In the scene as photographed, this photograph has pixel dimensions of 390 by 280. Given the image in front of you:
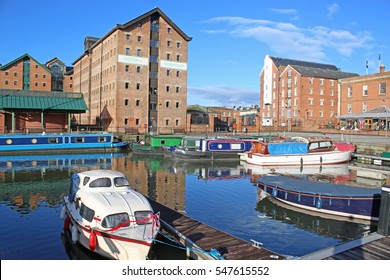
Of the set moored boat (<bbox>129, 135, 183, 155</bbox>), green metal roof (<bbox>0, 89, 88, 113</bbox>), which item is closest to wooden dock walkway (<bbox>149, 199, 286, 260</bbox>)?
moored boat (<bbox>129, 135, 183, 155</bbox>)

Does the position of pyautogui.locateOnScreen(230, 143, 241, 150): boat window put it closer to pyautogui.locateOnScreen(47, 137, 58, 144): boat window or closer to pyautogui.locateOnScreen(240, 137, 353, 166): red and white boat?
pyautogui.locateOnScreen(240, 137, 353, 166): red and white boat

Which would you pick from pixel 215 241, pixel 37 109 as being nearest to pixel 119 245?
pixel 215 241

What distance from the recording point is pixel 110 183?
45.9 feet

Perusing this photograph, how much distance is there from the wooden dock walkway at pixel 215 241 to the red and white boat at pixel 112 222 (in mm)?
1532

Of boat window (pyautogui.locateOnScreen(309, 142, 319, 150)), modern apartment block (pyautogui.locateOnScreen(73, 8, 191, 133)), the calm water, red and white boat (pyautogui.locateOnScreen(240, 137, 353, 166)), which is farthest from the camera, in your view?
modern apartment block (pyautogui.locateOnScreen(73, 8, 191, 133))

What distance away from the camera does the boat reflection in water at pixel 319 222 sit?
47.9 ft

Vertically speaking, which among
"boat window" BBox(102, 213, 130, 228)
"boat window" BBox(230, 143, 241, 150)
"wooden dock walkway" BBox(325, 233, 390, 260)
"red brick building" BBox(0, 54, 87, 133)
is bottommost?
"wooden dock walkway" BBox(325, 233, 390, 260)

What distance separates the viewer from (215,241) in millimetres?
11609

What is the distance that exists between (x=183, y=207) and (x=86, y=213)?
283 inches

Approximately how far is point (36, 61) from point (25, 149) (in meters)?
45.7

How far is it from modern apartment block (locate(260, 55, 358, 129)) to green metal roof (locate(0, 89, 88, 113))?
35200 mm

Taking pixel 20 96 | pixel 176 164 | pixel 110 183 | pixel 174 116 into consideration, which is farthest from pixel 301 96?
pixel 110 183

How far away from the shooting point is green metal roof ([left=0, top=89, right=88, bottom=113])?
160 ft

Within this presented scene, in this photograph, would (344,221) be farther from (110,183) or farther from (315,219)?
(110,183)
